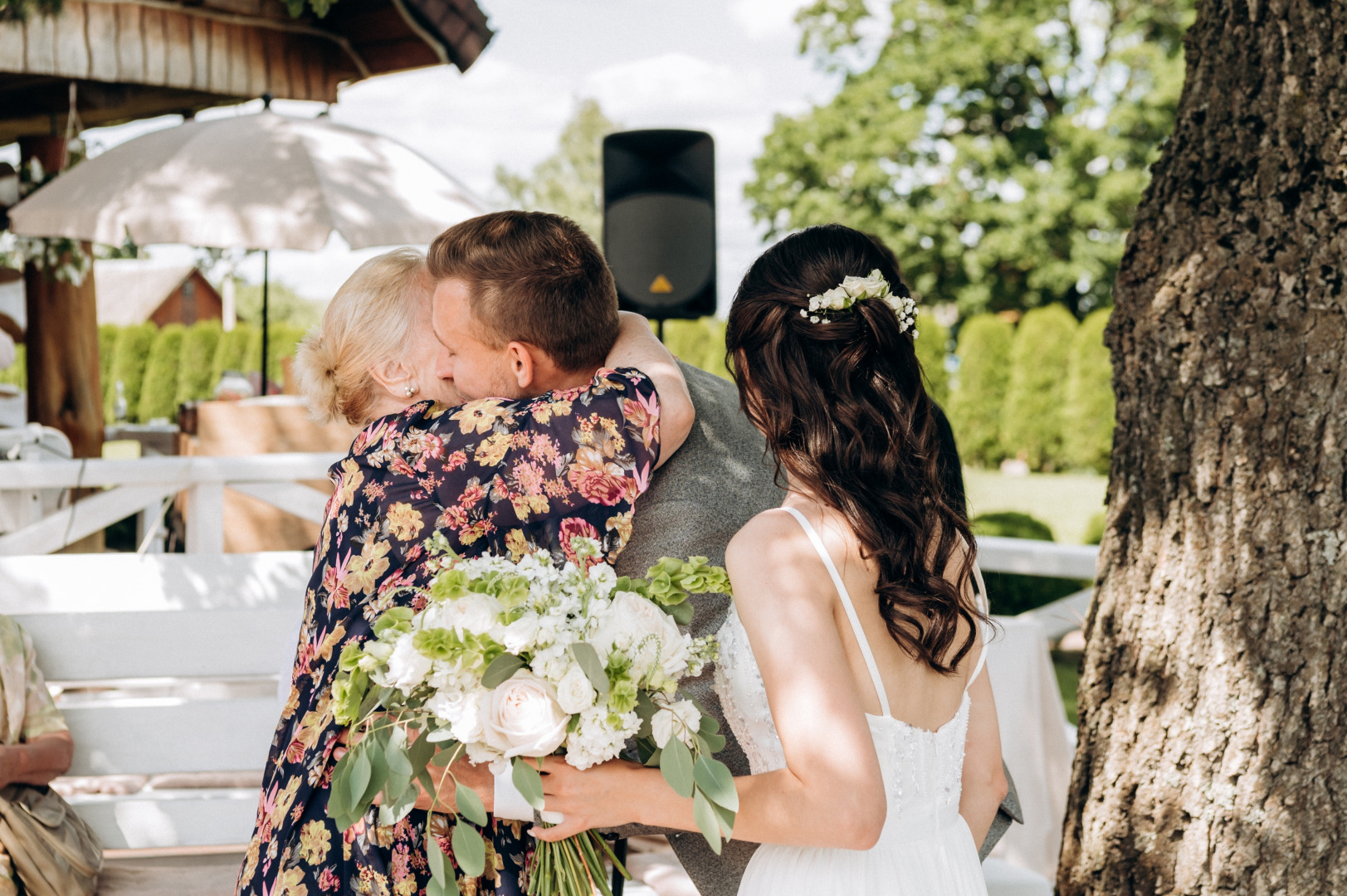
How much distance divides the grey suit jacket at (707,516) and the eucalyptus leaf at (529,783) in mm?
571

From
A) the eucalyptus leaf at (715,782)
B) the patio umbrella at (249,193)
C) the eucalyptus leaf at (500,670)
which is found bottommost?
the eucalyptus leaf at (715,782)

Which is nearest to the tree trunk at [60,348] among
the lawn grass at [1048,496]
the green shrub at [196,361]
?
the lawn grass at [1048,496]

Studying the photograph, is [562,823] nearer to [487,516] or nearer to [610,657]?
[610,657]

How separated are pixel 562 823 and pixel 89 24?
18.3ft

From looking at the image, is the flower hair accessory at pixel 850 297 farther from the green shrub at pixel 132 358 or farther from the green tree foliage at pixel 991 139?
the green shrub at pixel 132 358

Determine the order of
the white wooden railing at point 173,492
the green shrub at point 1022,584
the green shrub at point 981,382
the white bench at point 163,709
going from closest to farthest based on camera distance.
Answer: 1. the white bench at point 163,709
2. the white wooden railing at point 173,492
3. the green shrub at point 1022,584
4. the green shrub at point 981,382

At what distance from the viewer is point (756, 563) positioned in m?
1.53

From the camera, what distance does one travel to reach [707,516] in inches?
80.3

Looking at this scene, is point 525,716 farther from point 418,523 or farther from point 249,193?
point 249,193

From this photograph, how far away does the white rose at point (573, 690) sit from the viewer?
1.42 meters

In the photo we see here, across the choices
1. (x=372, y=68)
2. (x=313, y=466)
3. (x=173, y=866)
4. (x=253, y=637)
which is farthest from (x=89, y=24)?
(x=173, y=866)

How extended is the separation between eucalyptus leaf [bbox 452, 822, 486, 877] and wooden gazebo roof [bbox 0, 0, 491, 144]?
5220 millimetres

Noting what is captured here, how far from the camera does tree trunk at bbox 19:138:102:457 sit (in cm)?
691

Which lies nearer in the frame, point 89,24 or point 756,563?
point 756,563
